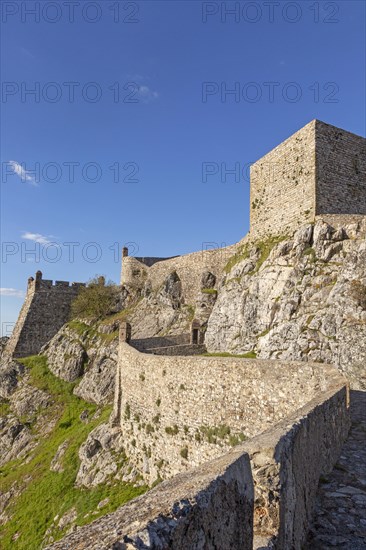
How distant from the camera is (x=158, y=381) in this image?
17.1 m

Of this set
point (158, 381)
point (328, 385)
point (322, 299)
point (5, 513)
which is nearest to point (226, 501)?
point (328, 385)

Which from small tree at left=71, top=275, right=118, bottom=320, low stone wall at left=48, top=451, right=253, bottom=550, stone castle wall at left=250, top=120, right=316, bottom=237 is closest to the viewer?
low stone wall at left=48, top=451, right=253, bottom=550

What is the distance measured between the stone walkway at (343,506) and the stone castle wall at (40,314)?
152ft

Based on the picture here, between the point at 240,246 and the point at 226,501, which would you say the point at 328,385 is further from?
the point at 240,246

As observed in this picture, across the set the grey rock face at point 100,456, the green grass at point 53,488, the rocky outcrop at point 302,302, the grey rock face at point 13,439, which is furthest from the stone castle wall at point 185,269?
the grey rock face at point 13,439

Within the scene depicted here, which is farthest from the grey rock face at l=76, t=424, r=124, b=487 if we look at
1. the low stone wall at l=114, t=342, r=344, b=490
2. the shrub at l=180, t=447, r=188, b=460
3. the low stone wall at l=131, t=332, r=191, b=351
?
the low stone wall at l=131, t=332, r=191, b=351

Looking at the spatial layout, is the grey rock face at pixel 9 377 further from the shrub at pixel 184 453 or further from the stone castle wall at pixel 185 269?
the shrub at pixel 184 453

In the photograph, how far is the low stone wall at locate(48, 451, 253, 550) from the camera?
2189 mm

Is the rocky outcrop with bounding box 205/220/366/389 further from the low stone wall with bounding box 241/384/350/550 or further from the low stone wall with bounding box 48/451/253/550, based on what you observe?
the low stone wall with bounding box 48/451/253/550

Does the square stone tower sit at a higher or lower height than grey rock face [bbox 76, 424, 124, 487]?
higher

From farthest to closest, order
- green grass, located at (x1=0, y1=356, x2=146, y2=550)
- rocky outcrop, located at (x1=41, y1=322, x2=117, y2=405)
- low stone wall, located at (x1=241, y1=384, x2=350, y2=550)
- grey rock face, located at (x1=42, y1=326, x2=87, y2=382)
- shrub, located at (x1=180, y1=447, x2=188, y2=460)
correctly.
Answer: grey rock face, located at (x1=42, y1=326, x2=87, y2=382), rocky outcrop, located at (x1=41, y1=322, x2=117, y2=405), green grass, located at (x1=0, y1=356, x2=146, y2=550), shrub, located at (x1=180, y1=447, x2=188, y2=460), low stone wall, located at (x1=241, y1=384, x2=350, y2=550)

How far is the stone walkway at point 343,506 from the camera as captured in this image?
4.60m

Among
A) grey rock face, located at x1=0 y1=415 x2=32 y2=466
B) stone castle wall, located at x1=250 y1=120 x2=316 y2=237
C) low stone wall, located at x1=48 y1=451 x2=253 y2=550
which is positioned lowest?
grey rock face, located at x1=0 y1=415 x2=32 y2=466

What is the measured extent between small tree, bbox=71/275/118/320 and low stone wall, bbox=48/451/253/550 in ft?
139
